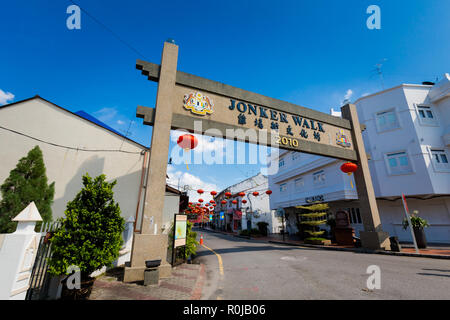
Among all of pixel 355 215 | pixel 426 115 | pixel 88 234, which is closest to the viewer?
pixel 88 234

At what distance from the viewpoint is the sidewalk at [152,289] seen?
4215mm

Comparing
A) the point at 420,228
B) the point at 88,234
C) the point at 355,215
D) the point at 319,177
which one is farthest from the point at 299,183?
the point at 88,234

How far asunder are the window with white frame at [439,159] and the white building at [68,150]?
70.3ft

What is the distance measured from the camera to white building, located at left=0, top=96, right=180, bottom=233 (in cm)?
831

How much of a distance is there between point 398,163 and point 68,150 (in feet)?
76.0

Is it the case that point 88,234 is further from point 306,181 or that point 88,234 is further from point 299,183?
point 299,183

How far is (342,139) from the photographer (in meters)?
13.0

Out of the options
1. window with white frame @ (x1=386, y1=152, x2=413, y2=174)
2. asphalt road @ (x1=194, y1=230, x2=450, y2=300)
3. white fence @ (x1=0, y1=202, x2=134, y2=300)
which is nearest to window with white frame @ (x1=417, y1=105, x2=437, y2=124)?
window with white frame @ (x1=386, y1=152, x2=413, y2=174)

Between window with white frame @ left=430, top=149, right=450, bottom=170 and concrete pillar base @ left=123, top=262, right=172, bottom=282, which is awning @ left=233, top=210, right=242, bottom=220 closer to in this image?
window with white frame @ left=430, top=149, right=450, bottom=170

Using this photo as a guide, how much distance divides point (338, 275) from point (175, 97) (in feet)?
29.1

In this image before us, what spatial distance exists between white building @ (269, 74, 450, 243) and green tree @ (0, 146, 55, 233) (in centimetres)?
1917

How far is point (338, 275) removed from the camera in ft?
19.4
